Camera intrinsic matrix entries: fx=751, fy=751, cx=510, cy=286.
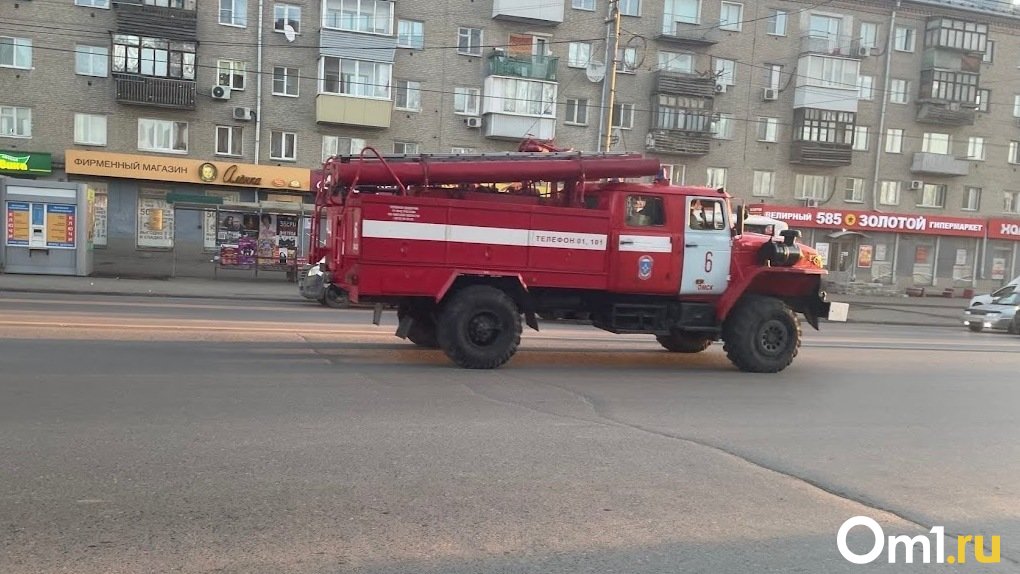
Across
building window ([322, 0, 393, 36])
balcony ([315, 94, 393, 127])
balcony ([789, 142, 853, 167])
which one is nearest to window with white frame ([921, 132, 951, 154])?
balcony ([789, 142, 853, 167])

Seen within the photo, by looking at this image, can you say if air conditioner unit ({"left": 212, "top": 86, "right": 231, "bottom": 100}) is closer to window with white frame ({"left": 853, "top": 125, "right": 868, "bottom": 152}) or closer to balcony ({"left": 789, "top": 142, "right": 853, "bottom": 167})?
balcony ({"left": 789, "top": 142, "right": 853, "bottom": 167})

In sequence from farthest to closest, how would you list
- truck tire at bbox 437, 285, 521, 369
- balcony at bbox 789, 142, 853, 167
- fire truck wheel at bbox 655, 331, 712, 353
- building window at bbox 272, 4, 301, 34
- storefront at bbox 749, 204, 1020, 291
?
1. storefront at bbox 749, 204, 1020, 291
2. balcony at bbox 789, 142, 853, 167
3. building window at bbox 272, 4, 301, 34
4. fire truck wheel at bbox 655, 331, 712, 353
5. truck tire at bbox 437, 285, 521, 369

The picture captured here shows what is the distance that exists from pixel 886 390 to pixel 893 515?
5448 mm

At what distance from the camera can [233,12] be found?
3144 cm

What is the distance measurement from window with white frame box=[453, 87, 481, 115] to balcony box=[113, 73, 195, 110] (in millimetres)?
11080

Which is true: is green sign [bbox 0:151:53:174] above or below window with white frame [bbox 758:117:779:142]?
below

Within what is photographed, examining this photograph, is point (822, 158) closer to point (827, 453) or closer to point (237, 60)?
point (237, 60)

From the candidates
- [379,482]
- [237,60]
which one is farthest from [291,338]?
[237,60]

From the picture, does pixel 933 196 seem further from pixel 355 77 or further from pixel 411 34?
pixel 355 77

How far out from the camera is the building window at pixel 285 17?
31875 mm

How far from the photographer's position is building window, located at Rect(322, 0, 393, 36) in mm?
32062

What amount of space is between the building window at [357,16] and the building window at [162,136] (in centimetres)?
749

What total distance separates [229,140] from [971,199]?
3922 cm

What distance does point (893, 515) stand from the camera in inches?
193
